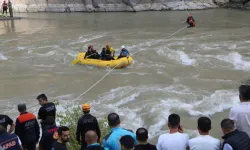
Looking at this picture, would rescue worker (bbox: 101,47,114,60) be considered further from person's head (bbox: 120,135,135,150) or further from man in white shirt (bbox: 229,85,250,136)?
person's head (bbox: 120,135,135,150)

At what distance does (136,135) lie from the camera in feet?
12.3

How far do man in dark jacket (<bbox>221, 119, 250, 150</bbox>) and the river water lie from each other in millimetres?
4033

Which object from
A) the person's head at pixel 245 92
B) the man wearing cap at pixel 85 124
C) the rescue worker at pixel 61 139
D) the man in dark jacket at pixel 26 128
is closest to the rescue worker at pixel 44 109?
the man in dark jacket at pixel 26 128

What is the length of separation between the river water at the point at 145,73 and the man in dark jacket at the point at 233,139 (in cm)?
403

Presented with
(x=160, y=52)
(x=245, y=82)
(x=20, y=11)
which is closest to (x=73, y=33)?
(x=160, y=52)

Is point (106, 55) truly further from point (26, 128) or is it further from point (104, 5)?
point (104, 5)

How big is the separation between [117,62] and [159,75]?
6.35 feet

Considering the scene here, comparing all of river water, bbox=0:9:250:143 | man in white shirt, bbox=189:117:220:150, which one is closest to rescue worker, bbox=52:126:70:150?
man in white shirt, bbox=189:117:220:150

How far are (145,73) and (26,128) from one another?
26.6 ft

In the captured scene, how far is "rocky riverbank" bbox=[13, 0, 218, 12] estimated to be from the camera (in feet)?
113

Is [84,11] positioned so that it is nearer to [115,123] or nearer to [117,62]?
[117,62]

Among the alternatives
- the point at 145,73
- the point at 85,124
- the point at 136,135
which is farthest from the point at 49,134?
the point at 145,73

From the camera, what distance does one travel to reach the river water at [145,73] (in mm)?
9547

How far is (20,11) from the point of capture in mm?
45406
